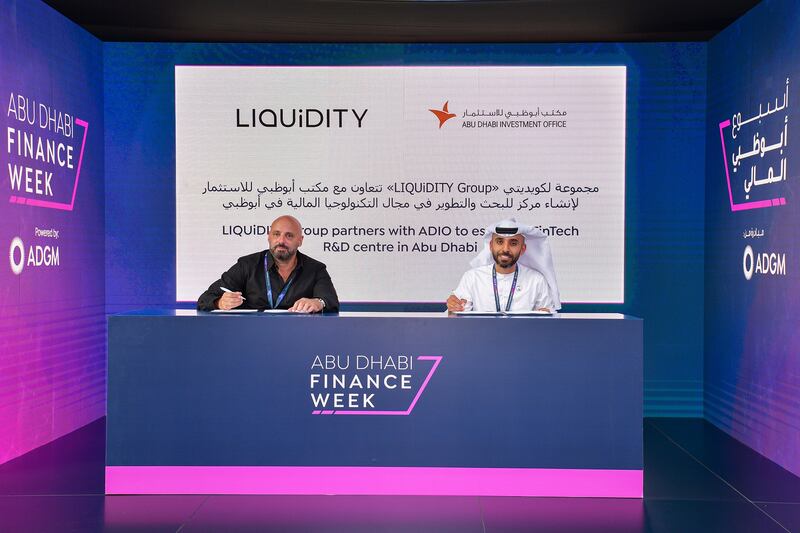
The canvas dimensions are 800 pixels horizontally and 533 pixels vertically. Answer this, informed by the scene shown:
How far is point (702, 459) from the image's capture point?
16.1 ft

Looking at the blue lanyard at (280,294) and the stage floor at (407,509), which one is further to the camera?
the blue lanyard at (280,294)

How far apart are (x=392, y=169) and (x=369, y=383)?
267 cm

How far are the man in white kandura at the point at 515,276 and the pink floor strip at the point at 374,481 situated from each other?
1.39m

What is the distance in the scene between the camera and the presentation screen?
630cm

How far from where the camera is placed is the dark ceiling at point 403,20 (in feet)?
17.7

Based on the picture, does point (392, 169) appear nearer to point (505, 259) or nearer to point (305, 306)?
point (505, 259)

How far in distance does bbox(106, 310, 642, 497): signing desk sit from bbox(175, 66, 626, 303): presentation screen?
7.50 ft

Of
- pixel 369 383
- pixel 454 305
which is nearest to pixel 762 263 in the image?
pixel 454 305

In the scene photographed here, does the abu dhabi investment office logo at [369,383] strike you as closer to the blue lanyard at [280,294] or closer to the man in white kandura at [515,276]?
the blue lanyard at [280,294]

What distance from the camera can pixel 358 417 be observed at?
13.3 feet

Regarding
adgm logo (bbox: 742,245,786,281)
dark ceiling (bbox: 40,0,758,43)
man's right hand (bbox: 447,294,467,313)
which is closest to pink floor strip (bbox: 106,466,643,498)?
man's right hand (bbox: 447,294,467,313)

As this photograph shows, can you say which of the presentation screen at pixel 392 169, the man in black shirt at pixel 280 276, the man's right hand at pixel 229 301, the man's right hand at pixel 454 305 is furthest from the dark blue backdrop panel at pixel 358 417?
the presentation screen at pixel 392 169

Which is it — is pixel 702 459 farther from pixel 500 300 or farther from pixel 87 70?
pixel 87 70

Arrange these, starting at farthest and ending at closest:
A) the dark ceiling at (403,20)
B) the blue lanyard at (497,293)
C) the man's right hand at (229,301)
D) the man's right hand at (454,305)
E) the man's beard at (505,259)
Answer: the dark ceiling at (403,20), the blue lanyard at (497,293), the man's beard at (505,259), the man's right hand at (454,305), the man's right hand at (229,301)
